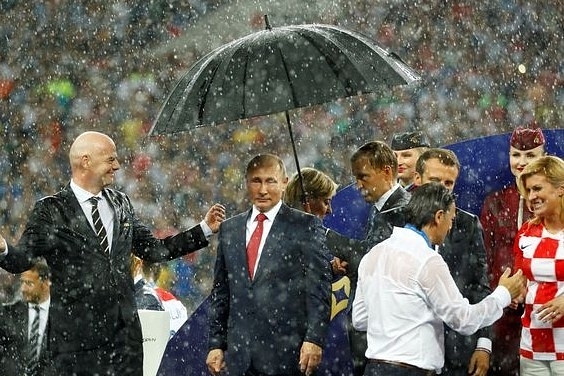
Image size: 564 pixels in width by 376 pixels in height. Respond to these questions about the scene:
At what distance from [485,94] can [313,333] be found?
7566mm

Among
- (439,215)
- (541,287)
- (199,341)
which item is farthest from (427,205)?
(199,341)

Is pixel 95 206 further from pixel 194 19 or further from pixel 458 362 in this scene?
pixel 194 19

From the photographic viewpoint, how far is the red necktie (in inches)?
233

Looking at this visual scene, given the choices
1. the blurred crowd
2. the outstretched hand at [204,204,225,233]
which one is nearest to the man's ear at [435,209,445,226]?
the outstretched hand at [204,204,225,233]

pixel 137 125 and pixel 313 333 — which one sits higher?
pixel 137 125

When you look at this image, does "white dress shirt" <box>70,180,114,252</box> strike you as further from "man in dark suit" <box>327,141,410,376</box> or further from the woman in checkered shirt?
the woman in checkered shirt

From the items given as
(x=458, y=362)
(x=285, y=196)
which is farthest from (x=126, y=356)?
(x=458, y=362)

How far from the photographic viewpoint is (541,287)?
566 cm

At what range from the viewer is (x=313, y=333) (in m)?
5.71

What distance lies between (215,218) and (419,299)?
1502mm

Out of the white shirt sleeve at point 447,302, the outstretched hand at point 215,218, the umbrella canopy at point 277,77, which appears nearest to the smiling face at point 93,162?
the umbrella canopy at point 277,77

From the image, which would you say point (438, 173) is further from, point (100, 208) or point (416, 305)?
point (100, 208)

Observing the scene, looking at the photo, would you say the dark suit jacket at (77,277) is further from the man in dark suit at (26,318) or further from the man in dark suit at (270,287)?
the man in dark suit at (26,318)

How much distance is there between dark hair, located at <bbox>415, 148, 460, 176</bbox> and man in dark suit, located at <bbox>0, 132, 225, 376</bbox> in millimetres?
1370
